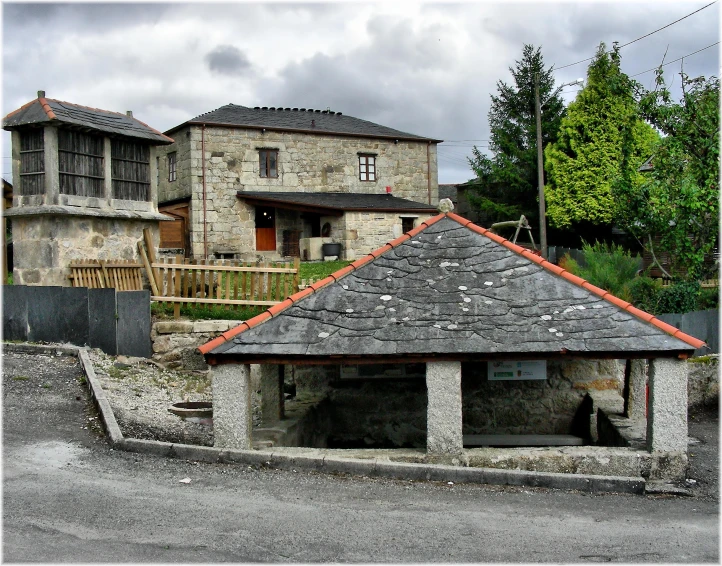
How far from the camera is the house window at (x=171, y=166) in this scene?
1160 inches

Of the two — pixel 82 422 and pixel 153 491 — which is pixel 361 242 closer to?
pixel 82 422

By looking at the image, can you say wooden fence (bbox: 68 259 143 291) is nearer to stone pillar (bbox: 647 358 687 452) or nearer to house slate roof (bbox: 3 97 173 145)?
house slate roof (bbox: 3 97 173 145)

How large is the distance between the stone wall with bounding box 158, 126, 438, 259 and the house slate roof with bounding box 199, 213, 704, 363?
1723 centimetres

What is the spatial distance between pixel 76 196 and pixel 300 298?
8.61m

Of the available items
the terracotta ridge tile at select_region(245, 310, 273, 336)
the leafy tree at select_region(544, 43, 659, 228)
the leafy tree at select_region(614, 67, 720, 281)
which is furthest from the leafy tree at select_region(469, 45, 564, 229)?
the terracotta ridge tile at select_region(245, 310, 273, 336)

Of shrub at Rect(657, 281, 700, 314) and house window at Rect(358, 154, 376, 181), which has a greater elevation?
house window at Rect(358, 154, 376, 181)

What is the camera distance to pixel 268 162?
29.1 m

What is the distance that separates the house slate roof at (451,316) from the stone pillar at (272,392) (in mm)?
1467

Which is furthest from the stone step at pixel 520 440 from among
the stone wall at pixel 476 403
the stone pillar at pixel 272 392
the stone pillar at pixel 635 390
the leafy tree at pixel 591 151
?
the leafy tree at pixel 591 151

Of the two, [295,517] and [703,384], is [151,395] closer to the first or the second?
[295,517]

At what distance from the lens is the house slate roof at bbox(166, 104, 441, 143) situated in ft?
94.1

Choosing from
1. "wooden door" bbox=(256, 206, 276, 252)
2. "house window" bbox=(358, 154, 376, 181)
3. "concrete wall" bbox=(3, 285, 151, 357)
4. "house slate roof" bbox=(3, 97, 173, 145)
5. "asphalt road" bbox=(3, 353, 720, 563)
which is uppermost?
"house window" bbox=(358, 154, 376, 181)

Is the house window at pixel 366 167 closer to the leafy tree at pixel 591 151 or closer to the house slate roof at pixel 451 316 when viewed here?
the leafy tree at pixel 591 151

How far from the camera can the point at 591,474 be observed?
8023 mm
